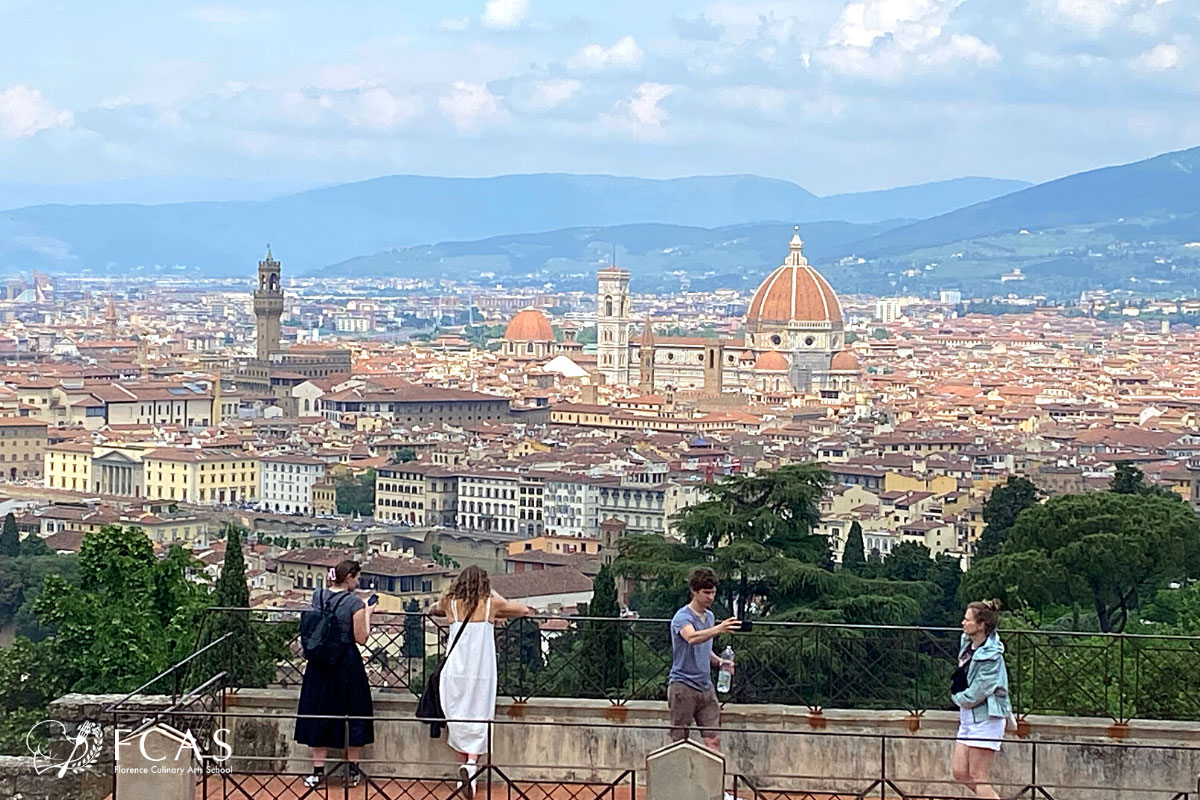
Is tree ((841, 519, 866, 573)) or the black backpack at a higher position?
the black backpack

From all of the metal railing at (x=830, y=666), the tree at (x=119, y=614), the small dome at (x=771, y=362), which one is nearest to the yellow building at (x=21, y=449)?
the small dome at (x=771, y=362)

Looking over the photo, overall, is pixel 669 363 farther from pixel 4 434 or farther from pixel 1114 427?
pixel 4 434

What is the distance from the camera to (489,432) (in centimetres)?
5991

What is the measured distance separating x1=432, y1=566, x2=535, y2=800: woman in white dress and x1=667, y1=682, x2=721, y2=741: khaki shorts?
0.45 m

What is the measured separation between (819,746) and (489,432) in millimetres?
54414

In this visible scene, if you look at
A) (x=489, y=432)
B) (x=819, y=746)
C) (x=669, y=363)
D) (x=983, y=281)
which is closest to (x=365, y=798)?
(x=819, y=746)

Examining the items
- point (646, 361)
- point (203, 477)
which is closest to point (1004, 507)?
point (203, 477)

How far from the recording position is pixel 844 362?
83125mm

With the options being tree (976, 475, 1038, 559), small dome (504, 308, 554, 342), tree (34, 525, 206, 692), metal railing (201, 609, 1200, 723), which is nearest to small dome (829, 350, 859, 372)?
small dome (504, 308, 554, 342)

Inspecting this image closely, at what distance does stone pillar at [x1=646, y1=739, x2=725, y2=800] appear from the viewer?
4441 mm

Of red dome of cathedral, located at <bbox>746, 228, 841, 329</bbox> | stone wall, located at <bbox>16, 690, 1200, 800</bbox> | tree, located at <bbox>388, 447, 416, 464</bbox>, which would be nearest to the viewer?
stone wall, located at <bbox>16, 690, 1200, 800</bbox>

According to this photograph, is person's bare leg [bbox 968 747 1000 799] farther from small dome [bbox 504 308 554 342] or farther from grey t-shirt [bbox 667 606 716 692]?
small dome [bbox 504 308 554 342]

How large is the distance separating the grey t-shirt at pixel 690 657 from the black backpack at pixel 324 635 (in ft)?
2.56

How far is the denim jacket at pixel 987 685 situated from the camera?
5.00m
